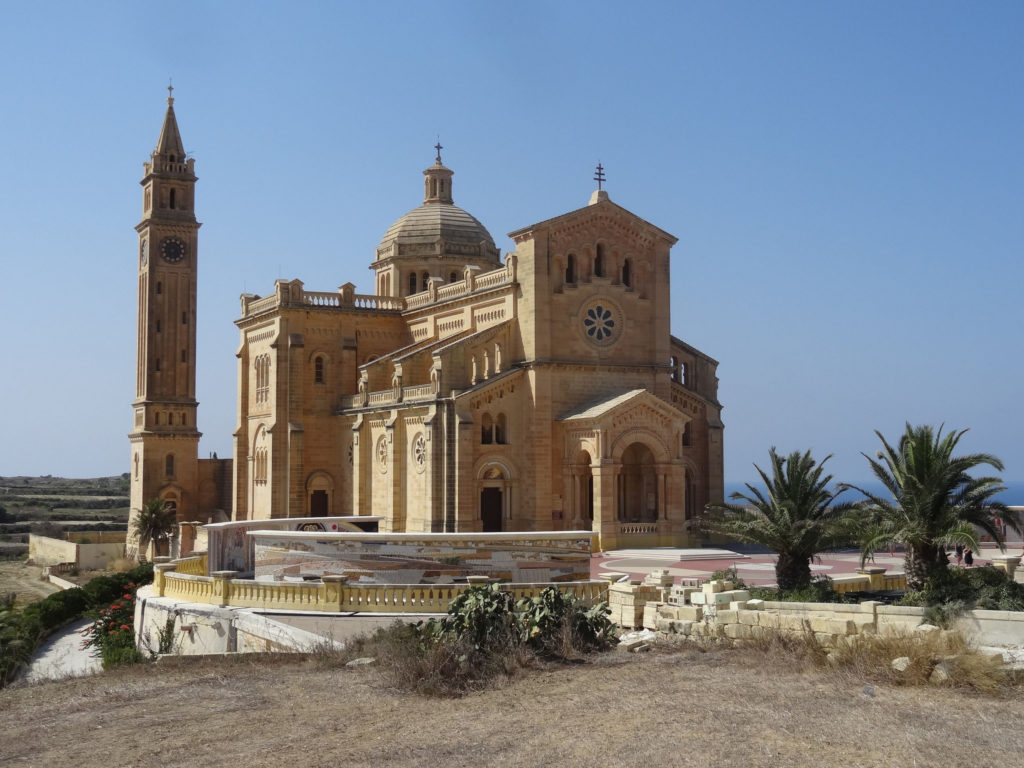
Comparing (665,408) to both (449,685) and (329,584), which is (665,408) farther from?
(449,685)

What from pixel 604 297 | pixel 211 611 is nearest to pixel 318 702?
pixel 211 611

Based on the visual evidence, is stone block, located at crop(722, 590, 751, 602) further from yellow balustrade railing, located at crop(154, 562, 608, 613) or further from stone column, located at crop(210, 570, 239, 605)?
stone column, located at crop(210, 570, 239, 605)

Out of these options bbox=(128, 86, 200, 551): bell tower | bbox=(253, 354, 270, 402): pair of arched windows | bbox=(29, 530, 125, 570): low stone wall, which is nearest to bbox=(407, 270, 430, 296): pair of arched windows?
bbox=(253, 354, 270, 402): pair of arched windows

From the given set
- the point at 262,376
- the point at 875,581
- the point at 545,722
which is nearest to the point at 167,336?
the point at 262,376

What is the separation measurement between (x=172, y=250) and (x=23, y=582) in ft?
63.4

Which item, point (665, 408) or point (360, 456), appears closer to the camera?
point (665, 408)

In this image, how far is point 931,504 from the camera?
2258cm

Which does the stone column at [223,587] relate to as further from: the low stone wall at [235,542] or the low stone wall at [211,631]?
the low stone wall at [235,542]

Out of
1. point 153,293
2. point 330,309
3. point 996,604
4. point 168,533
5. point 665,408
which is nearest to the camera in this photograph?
point 996,604

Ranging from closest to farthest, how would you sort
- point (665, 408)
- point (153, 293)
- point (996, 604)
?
1. point (996, 604)
2. point (665, 408)
3. point (153, 293)

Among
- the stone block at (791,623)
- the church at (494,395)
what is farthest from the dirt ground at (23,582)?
the stone block at (791,623)

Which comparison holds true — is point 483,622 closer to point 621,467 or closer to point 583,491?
point 583,491

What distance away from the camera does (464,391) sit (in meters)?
44.9

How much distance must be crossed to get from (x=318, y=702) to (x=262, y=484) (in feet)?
133
